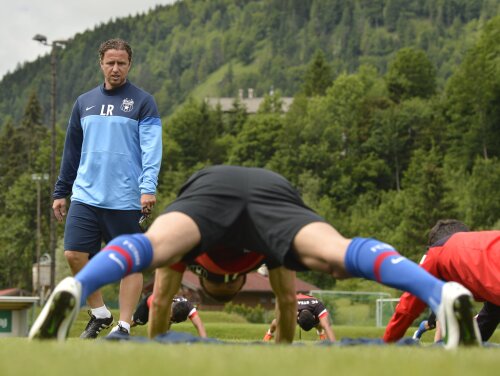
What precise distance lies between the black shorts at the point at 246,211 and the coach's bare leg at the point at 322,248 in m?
0.06

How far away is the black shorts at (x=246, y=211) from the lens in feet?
18.8

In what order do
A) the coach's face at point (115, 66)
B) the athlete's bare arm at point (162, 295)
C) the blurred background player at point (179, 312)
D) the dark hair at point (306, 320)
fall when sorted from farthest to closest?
the dark hair at point (306, 320)
the blurred background player at point (179, 312)
the coach's face at point (115, 66)
the athlete's bare arm at point (162, 295)

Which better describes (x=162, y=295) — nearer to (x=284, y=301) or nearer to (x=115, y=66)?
(x=284, y=301)

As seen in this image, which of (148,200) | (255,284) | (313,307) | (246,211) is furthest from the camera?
(255,284)

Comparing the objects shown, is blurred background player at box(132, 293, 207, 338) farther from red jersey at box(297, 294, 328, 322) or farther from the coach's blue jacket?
the coach's blue jacket

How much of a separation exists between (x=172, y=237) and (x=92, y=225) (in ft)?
11.9

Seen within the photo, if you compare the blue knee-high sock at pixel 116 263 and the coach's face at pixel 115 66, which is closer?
the blue knee-high sock at pixel 116 263

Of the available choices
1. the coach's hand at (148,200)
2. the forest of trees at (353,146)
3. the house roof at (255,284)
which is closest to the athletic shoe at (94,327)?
the coach's hand at (148,200)

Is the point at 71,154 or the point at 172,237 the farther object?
the point at 71,154

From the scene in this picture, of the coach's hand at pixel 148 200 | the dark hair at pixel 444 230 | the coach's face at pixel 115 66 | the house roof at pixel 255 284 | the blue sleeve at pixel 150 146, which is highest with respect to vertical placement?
the coach's face at pixel 115 66

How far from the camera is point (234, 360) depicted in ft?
13.8

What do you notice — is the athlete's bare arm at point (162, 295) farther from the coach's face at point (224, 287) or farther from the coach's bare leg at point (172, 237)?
the coach's bare leg at point (172, 237)

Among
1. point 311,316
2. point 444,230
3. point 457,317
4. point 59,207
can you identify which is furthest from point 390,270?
point 311,316

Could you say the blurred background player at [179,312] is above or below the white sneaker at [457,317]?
below
